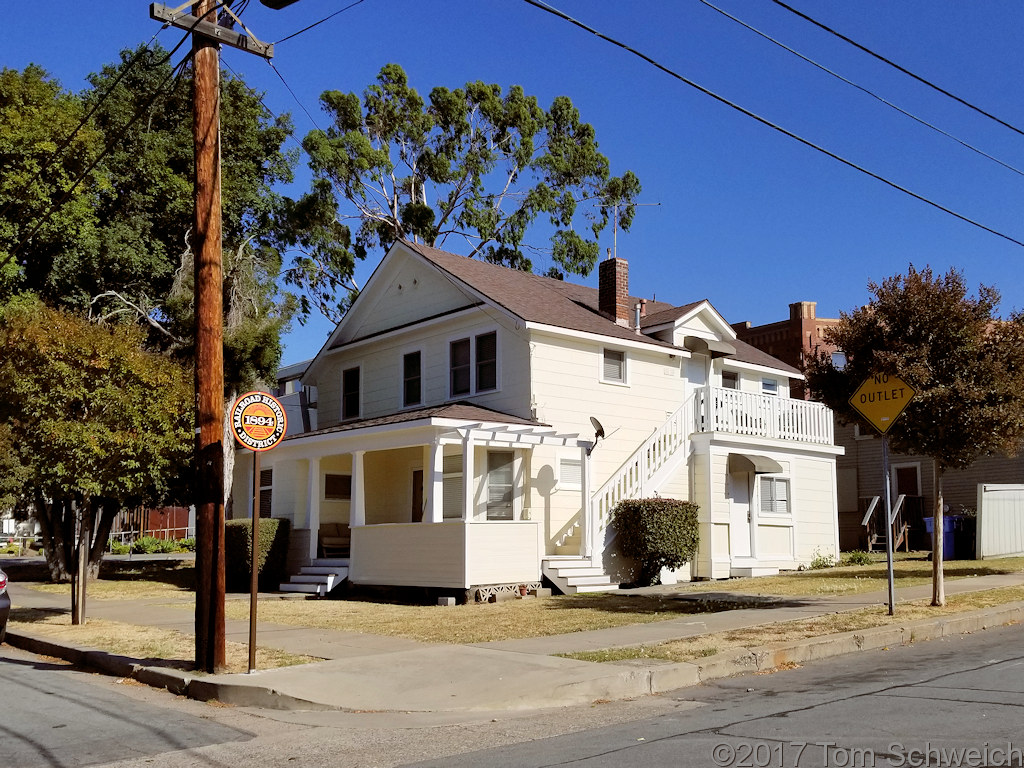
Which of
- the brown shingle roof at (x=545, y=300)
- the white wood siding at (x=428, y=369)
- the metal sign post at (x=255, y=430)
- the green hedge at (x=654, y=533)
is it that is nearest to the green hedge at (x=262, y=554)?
the white wood siding at (x=428, y=369)

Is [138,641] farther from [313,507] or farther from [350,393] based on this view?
[350,393]

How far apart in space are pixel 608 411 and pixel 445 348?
405cm

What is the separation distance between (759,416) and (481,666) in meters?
15.3

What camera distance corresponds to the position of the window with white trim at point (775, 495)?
24.3 metres

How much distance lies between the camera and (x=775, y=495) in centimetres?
2462

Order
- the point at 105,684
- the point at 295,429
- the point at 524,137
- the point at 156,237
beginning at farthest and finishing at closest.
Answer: the point at 524,137, the point at 295,429, the point at 156,237, the point at 105,684

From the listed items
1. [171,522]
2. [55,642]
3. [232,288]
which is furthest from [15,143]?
[171,522]

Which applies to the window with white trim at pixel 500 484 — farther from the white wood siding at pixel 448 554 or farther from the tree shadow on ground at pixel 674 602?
the tree shadow on ground at pixel 674 602

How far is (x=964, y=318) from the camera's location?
14188 mm

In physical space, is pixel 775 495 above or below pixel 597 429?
below

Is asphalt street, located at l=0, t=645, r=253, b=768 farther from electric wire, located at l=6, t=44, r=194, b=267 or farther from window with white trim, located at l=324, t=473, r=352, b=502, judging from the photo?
window with white trim, located at l=324, t=473, r=352, b=502

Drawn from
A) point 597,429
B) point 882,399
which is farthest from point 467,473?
point 882,399

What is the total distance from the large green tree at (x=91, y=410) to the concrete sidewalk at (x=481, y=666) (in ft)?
7.33

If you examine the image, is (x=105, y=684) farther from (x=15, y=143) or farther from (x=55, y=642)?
(x=15, y=143)
